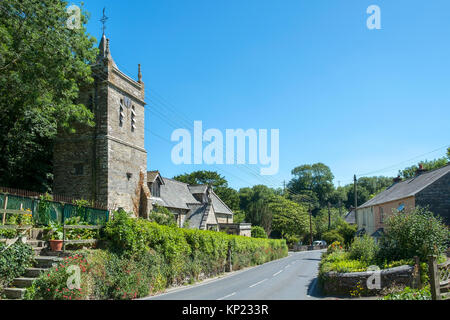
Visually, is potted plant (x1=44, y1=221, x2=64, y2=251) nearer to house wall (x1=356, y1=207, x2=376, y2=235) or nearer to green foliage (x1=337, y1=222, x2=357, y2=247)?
green foliage (x1=337, y1=222, x2=357, y2=247)

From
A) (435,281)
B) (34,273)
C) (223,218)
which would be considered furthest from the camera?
(223,218)

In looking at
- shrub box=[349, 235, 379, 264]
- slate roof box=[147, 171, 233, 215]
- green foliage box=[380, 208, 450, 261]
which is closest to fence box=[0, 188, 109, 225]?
shrub box=[349, 235, 379, 264]

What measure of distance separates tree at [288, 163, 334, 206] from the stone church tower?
9504 centimetres

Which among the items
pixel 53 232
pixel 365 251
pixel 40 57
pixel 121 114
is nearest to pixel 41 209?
pixel 53 232

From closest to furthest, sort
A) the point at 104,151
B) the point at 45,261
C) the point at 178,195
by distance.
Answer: the point at 45,261 < the point at 104,151 < the point at 178,195

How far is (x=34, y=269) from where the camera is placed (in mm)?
12000

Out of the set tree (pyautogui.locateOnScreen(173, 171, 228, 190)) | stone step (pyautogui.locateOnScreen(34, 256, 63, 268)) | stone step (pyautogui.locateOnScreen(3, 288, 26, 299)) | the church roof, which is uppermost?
the church roof

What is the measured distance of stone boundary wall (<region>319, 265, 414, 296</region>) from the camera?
14375 mm

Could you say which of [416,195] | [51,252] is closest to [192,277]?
[51,252]

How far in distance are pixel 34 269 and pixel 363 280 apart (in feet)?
41.8

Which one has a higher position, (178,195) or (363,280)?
(178,195)

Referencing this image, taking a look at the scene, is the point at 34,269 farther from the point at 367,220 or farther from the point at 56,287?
the point at 367,220

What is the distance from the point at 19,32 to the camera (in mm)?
17141
